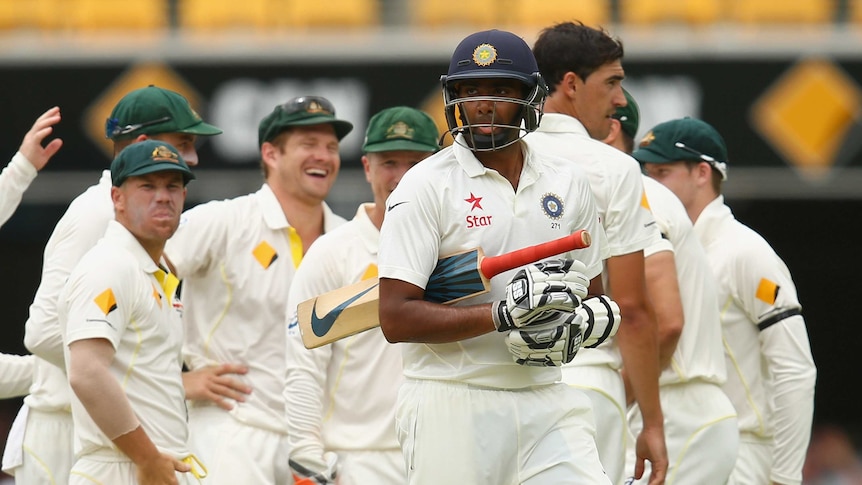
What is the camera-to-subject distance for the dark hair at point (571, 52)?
5.36 metres

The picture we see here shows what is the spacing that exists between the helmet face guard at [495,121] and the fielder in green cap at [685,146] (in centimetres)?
195

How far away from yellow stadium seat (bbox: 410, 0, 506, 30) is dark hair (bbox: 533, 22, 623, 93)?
26.2ft

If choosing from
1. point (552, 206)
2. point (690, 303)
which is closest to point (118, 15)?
point (690, 303)

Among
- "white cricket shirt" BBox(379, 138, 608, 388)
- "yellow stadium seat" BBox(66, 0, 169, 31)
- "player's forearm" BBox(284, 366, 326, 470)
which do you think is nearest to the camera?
"white cricket shirt" BBox(379, 138, 608, 388)

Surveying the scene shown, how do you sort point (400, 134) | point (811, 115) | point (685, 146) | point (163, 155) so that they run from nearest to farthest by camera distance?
1. point (163, 155)
2. point (400, 134)
3. point (685, 146)
4. point (811, 115)

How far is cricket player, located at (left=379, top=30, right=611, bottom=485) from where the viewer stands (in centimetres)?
419

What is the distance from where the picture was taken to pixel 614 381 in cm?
524

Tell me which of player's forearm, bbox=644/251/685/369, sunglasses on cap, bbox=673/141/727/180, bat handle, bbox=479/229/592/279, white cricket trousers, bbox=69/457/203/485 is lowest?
white cricket trousers, bbox=69/457/203/485

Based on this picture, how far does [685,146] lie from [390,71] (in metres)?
6.36

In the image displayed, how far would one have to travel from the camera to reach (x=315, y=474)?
5613 mm

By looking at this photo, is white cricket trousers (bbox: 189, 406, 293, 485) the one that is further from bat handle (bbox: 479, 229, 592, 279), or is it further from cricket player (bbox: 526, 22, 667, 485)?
bat handle (bbox: 479, 229, 592, 279)

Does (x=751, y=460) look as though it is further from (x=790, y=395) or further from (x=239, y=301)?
(x=239, y=301)

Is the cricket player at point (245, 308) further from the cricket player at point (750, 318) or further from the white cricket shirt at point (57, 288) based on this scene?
the cricket player at point (750, 318)

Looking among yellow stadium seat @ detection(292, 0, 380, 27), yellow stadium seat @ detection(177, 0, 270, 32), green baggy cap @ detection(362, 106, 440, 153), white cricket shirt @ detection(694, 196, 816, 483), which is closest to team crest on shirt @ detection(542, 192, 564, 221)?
green baggy cap @ detection(362, 106, 440, 153)
